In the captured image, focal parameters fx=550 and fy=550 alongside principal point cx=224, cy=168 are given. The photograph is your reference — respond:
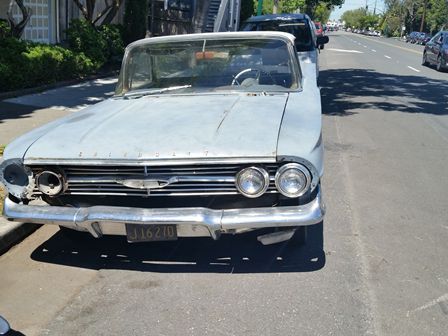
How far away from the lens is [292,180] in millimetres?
3582

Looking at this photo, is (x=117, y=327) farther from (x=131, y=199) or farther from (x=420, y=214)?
(x=420, y=214)

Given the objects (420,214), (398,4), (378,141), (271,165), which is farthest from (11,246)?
(398,4)

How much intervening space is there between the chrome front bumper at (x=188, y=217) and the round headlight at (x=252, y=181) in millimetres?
121

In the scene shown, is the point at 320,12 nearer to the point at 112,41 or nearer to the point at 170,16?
the point at 170,16

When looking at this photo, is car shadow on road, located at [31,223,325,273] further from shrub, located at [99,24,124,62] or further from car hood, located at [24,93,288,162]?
shrub, located at [99,24,124,62]

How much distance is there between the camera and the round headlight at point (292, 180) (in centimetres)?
355

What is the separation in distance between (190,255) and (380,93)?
10.3m

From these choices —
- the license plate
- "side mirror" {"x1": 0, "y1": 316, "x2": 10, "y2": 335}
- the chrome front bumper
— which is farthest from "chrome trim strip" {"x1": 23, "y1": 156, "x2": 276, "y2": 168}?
"side mirror" {"x1": 0, "y1": 316, "x2": 10, "y2": 335}

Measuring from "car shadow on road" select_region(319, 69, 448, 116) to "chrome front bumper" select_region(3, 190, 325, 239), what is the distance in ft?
23.9

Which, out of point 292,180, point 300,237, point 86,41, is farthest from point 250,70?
point 86,41

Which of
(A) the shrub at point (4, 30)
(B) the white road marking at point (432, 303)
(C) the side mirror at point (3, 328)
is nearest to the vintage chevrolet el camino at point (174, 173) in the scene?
(B) the white road marking at point (432, 303)

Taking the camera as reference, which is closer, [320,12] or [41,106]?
[41,106]

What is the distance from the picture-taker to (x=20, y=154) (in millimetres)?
3807

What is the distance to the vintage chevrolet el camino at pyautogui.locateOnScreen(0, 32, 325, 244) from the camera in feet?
11.7
